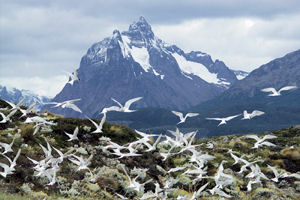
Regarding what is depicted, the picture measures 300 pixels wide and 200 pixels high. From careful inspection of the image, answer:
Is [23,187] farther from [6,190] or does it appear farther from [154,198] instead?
[154,198]

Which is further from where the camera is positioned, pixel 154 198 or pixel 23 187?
pixel 154 198

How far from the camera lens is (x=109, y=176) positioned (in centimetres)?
1791

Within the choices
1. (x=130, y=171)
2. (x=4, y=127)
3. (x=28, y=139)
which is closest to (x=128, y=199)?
(x=130, y=171)

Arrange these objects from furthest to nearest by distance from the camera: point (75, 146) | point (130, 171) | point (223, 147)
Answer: point (223, 147) → point (75, 146) → point (130, 171)

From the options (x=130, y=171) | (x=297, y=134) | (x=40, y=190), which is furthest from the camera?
(x=297, y=134)

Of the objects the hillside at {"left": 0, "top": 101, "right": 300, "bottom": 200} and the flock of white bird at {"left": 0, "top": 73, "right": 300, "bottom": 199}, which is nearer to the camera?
the flock of white bird at {"left": 0, "top": 73, "right": 300, "bottom": 199}

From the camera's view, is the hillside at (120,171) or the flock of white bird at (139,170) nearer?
the flock of white bird at (139,170)

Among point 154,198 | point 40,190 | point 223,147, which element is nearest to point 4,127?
point 40,190

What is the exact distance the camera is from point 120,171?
766 inches

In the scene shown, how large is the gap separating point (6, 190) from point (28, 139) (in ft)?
21.0

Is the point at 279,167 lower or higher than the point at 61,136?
lower

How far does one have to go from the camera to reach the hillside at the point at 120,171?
15539mm

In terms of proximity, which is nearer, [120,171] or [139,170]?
[139,170]

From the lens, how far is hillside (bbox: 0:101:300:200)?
51.0 ft
